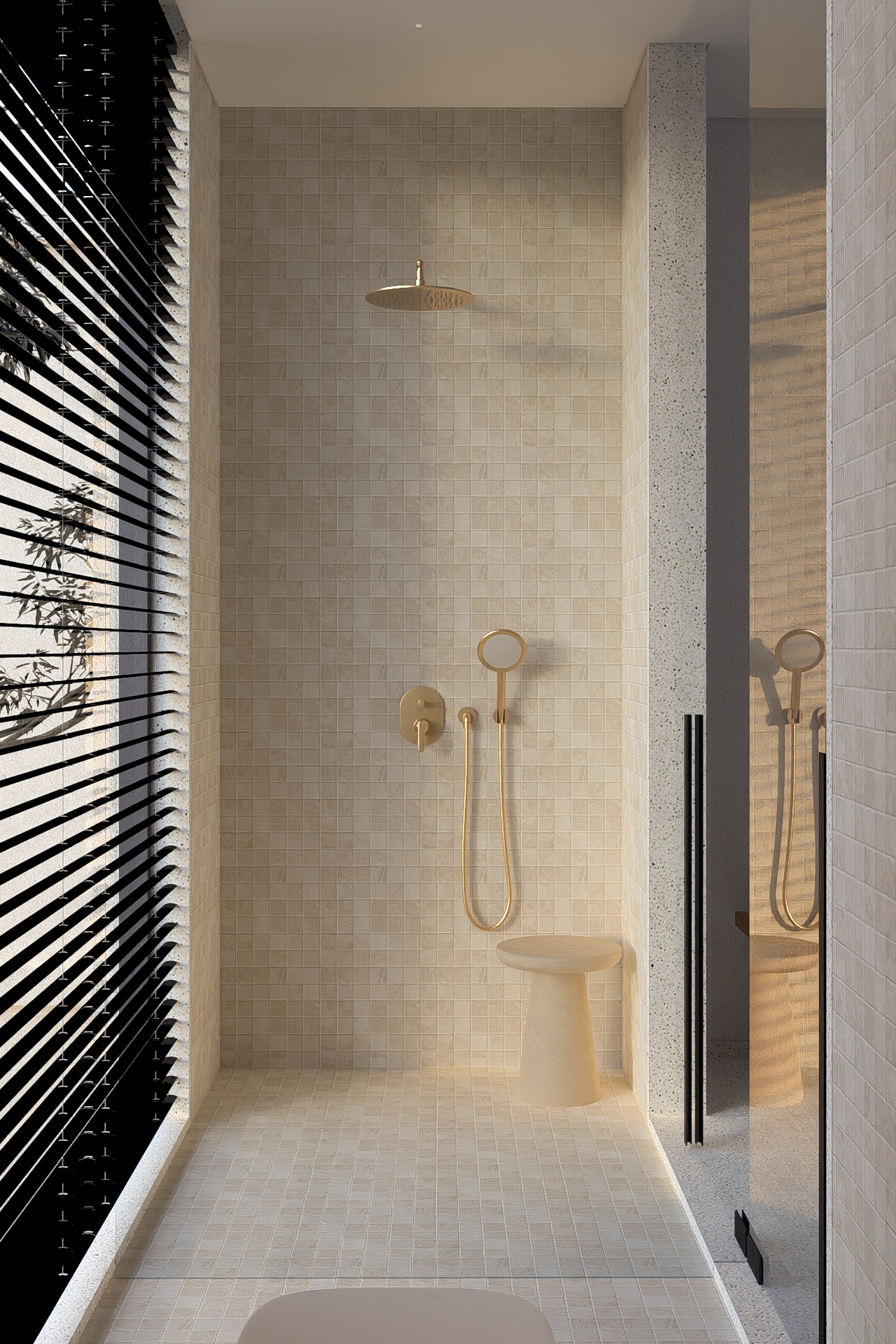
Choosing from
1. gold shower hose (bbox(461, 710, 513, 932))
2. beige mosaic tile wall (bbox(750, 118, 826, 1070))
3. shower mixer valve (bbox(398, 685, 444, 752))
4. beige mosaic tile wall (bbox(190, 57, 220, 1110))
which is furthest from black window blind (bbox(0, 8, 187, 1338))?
beige mosaic tile wall (bbox(750, 118, 826, 1070))

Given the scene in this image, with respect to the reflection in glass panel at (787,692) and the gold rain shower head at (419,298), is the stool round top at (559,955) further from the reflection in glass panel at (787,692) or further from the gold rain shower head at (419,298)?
the gold rain shower head at (419,298)

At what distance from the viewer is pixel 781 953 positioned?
2.15 m

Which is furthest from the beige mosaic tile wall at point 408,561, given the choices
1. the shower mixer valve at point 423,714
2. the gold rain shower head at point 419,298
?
the gold rain shower head at point 419,298

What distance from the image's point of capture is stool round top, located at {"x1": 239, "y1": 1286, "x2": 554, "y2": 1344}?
1.39m

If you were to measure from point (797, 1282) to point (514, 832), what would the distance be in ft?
5.73

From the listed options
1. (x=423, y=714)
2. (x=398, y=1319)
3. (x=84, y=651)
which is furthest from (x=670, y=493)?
(x=398, y=1319)

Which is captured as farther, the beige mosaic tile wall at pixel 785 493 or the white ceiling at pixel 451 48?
the white ceiling at pixel 451 48

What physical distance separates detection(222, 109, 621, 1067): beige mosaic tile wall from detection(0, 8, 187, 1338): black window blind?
21.6 inches

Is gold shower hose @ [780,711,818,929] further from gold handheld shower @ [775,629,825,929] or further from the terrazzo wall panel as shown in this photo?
the terrazzo wall panel

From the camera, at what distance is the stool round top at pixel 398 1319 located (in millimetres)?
1392

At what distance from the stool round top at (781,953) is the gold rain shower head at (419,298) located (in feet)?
6.16

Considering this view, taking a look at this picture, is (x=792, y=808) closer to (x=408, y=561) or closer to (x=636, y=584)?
(x=636, y=584)

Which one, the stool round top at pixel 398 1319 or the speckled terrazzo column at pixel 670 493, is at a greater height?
the speckled terrazzo column at pixel 670 493

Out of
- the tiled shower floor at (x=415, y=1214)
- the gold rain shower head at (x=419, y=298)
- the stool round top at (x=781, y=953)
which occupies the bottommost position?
the tiled shower floor at (x=415, y=1214)
